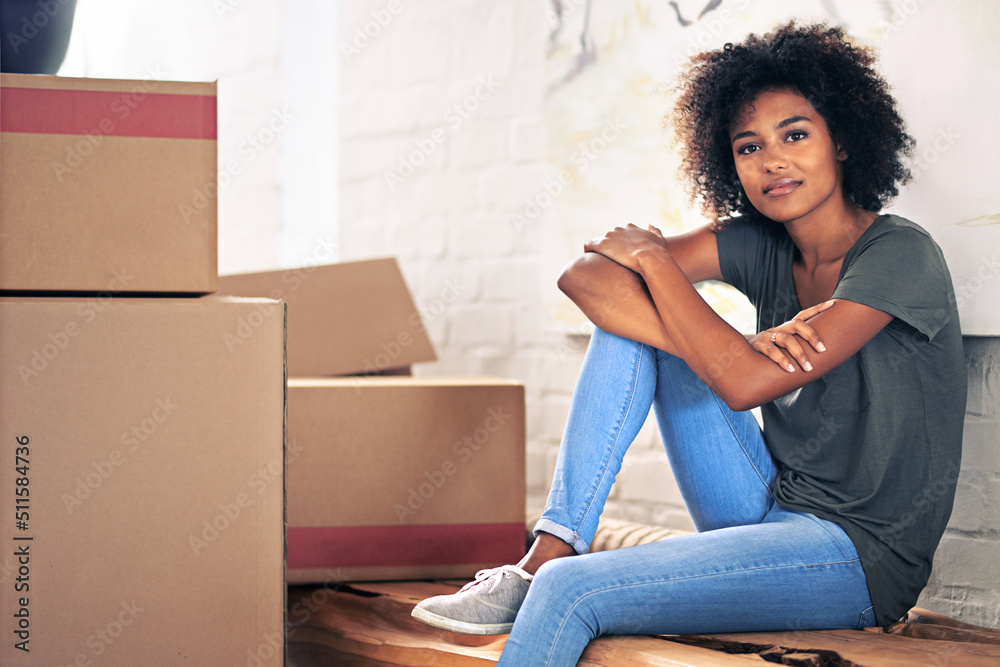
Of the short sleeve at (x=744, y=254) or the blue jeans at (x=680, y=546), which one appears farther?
the short sleeve at (x=744, y=254)

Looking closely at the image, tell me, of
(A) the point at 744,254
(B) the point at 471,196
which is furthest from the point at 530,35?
(A) the point at 744,254

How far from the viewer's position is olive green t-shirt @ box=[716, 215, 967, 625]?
1.00 m

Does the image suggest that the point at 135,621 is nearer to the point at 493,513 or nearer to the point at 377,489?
the point at 377,489

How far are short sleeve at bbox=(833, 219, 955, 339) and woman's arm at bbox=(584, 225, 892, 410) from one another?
18mm

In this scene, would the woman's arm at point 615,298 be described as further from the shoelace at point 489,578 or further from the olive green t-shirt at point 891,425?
the shoelace at point 489,578

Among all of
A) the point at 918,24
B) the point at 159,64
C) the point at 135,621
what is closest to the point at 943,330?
the point at 918,24

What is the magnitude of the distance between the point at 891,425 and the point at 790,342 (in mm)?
174

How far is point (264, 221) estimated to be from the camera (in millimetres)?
2174

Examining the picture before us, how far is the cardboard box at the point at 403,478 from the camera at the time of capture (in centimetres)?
127

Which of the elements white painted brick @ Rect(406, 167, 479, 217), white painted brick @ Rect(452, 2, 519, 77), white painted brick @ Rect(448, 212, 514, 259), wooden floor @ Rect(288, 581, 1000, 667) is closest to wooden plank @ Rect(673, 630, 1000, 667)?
wooden floor @ Rect(288, 581, 1000, 667)

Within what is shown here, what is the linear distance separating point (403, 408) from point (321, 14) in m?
1.28

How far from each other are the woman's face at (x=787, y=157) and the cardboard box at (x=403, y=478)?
0.47m

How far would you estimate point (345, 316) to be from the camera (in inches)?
60.6

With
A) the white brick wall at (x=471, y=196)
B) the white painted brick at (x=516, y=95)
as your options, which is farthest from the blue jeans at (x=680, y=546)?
the white painted brick at (x=516, y=95)
